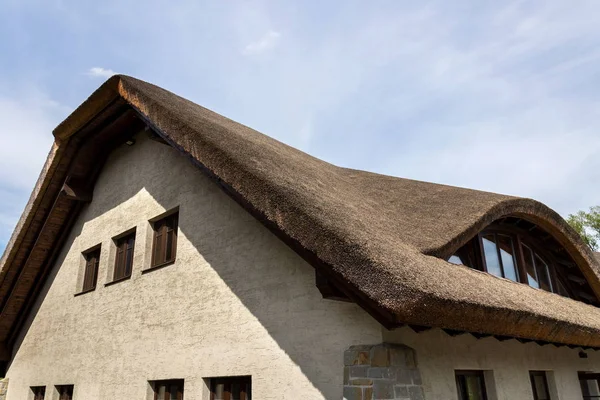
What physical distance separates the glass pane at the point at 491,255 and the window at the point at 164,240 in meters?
4.89

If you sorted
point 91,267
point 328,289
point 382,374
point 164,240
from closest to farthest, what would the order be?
point 382,374, point 328,289, point 164,240, point 91,267

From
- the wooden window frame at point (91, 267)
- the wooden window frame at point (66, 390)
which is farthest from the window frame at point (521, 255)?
the wooden window frame at point (66, 390)

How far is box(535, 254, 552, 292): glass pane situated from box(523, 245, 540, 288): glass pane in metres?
0.20

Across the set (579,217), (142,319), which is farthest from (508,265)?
(579,217)

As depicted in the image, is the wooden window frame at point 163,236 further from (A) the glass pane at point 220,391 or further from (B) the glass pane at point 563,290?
(B) the glass pane at point 563,290

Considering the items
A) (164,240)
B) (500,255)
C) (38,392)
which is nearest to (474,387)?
(500,255)

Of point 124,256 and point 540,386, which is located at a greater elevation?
point 124,256

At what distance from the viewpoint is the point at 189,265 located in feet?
23.4

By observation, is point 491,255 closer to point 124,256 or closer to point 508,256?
point 508,256

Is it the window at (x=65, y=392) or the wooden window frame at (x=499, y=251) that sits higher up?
the wooden window frame at (x=499, y=251)

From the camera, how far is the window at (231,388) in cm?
580

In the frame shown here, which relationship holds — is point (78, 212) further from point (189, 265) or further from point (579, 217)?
point (579, 217)

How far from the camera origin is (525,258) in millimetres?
8914

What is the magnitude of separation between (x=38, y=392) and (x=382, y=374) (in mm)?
9016
